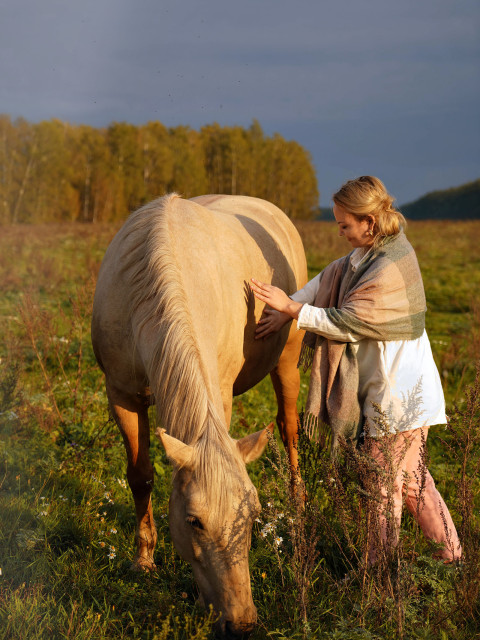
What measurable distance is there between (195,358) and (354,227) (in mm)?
1295

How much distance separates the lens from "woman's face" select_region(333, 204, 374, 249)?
3076 mm

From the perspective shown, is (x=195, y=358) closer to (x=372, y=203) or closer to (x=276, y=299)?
(x=276, y=299)

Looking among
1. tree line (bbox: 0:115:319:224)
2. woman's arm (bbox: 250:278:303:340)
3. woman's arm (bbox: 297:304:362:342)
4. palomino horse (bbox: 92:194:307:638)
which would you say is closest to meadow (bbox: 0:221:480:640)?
palomino horse (bbox: 92:194:307:638)

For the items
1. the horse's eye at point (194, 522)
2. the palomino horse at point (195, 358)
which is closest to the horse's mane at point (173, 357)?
the palomino horse at point (195, 358)

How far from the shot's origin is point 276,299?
3.20 m

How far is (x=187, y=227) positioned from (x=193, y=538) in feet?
5.39

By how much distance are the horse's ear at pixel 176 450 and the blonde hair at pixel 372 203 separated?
1639 millimetres

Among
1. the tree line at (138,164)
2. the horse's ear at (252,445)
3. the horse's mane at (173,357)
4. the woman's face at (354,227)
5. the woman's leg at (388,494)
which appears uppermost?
the tree line at (138,164)

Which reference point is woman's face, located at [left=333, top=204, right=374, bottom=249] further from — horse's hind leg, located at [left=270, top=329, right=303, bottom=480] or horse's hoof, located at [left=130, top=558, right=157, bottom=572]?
horse's hoof, located at [left=130, top=558, right=157, bottom=572]

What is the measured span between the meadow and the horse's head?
4.2 inches

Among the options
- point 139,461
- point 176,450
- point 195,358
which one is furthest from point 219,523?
point 139,461

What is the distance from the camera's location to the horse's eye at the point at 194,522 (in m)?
2.12

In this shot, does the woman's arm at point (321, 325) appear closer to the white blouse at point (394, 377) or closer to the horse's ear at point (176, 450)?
the white blouse at point (394, 377)

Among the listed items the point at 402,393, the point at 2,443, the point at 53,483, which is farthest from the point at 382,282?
the point at 2,443
